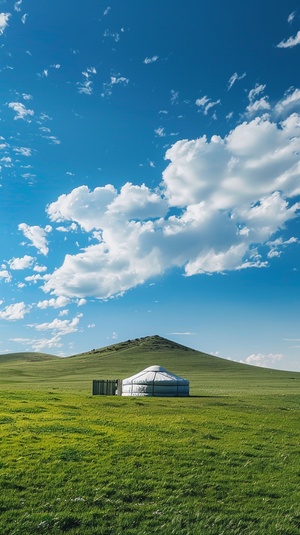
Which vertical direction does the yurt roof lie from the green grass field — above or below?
above

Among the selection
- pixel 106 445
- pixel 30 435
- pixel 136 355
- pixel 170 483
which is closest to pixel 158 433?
pixel 106 445

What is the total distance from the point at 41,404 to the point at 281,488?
21973 millimetres

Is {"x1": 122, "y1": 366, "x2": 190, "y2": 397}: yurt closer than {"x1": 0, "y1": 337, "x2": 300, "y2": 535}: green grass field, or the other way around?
{"x1": 0, "y1": 337, "x2": 300, "y2": 535}: green grass field

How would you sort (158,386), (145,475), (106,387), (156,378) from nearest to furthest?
(145,475)
(158,386)
(156,378)
(106,387)

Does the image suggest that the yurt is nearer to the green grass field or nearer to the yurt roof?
the yurt roof

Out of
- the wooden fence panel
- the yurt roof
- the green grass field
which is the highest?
the yurt roof

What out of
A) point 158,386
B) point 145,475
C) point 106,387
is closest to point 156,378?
point 158,386

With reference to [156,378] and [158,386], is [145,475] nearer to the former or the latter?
[158,386]

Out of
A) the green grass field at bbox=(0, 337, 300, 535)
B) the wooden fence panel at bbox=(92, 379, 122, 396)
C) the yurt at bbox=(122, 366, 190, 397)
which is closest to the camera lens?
the green grass field at bbox=(0, 337, 300, 535)

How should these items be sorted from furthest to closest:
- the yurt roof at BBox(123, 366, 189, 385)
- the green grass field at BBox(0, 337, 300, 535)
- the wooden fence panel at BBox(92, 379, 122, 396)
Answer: the wooden fence panel at BBox(92, 379, 122, 396), the yurt roof at BBox(123, 366, 189, 385), the green grass field at BBox(0, 337, 300, 535)

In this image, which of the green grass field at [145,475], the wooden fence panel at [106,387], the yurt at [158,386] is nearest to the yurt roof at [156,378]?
the yurt at [158,386]

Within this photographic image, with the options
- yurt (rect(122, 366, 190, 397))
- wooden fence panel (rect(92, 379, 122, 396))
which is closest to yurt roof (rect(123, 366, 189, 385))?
yurt (rect(122, 366, 190, 397))

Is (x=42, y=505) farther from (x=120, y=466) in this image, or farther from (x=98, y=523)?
(x=120, y=466)

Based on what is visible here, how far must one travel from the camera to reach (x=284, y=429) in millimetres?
26625
